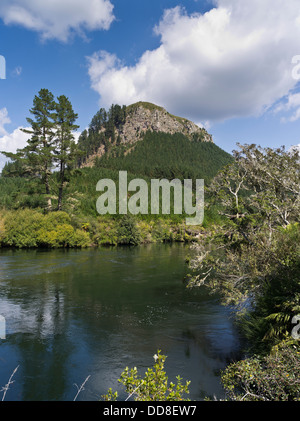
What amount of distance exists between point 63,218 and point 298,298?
49.5 metres

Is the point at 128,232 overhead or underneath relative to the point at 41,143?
underneath

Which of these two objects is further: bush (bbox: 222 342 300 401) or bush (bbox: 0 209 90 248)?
bush (bbox: 0 209 90 248)

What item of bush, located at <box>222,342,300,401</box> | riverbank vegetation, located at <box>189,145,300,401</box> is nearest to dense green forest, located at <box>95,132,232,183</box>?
riverbank vegetation, located at <box>189,145,300,401</box>

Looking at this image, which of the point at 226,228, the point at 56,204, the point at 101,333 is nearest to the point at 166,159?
the point at 56,204

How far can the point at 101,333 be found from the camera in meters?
15.3

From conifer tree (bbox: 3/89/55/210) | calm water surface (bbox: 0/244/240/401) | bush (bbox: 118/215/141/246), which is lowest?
calm water surface (bbox: 0/244/240/401)

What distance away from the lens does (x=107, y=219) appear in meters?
68.7

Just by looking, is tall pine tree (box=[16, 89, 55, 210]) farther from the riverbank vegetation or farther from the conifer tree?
the riverbank vegetation

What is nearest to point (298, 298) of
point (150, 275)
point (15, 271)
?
point (150, 275)

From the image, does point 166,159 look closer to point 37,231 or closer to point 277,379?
point 37,231

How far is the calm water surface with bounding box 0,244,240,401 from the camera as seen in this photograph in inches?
427

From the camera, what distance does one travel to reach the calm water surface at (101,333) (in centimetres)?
1084

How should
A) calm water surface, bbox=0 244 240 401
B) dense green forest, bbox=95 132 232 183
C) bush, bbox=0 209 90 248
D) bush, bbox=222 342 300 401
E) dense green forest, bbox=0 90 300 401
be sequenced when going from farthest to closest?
dense green forest, bbox=95 132 232 183
bush, bbox=0 209 90 248
calm water surface, bbox=0 244 240 401
dense green forest, bbox=0 90 300 401
bush, bbox=222 342 300 401

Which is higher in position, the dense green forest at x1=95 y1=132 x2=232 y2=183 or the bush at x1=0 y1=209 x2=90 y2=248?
the dense green forest at x1=95 y1=132 x2=232 y2=183
